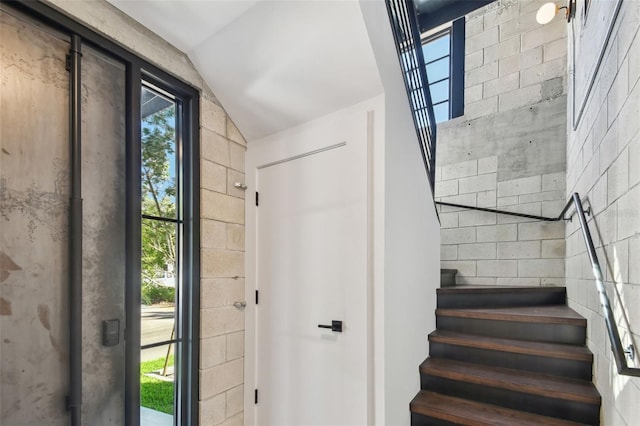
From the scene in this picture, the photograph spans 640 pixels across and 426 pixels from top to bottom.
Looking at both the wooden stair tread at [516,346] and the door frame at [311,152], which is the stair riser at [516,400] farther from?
the door frame at [311,152]

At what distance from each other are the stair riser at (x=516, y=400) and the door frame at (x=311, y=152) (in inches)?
31.3

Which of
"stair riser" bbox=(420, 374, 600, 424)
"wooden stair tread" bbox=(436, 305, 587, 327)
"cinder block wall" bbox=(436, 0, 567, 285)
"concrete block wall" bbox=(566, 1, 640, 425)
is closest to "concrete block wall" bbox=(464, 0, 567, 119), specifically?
"cinder block wall" bbox=(436, 0, 567, 285)

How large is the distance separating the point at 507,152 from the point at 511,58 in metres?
1.12

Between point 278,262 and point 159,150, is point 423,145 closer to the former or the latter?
point 278,262

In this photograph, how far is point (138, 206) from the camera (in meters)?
1.83

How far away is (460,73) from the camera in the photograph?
4.27 m

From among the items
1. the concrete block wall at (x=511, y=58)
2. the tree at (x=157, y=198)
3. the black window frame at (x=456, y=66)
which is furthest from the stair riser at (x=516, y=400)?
the black window frame at (x=456, y=66)

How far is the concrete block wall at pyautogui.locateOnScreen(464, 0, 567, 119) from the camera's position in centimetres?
Result: 362

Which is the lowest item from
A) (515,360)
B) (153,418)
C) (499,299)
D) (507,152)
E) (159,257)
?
(153,418)

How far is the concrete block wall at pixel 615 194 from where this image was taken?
51.3 inches

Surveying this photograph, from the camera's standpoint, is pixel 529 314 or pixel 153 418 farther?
pixel 529 314

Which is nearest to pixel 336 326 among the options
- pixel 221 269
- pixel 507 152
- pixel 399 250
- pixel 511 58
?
pixel 399 250

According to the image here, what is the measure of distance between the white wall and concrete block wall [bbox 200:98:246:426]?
1054 mm

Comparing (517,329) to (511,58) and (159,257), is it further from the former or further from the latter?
(511,58)
